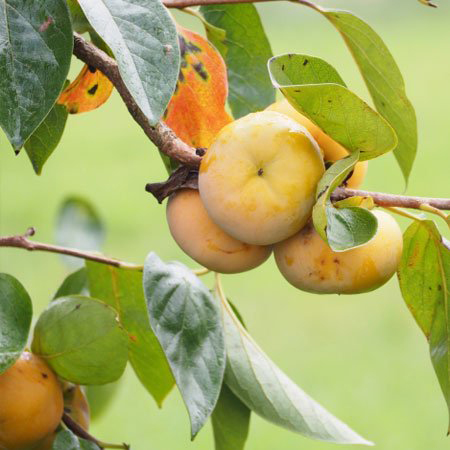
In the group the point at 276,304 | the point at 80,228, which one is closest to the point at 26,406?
the point at 80,228

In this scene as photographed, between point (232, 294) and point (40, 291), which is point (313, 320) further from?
point (40, 291)

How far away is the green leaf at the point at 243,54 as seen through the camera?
2.07ft

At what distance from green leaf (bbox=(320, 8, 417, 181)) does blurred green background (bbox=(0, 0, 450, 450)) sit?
902 millimetres

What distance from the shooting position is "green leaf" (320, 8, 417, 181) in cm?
53

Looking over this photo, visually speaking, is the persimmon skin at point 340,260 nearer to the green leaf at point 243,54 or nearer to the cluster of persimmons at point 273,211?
the cluster of persimmons at point 273,211

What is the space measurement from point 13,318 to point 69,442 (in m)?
0.09

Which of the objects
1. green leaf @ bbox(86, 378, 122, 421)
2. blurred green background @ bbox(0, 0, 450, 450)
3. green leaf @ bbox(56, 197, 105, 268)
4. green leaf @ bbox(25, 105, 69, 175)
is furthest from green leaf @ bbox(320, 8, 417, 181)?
blurred green background @ bbox(0, 0, 450, 450)

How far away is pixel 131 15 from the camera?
407 millimetres

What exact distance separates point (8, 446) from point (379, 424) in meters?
1.84

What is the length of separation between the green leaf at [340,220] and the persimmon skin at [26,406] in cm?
25

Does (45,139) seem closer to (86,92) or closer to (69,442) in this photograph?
(86,92)

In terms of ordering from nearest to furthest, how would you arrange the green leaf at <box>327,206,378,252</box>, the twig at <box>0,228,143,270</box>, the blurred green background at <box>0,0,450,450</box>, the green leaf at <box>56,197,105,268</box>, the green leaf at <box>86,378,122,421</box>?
the green leaf at <box>327,206,378,252</box>
the twig at <box>0,228,143,270</box>
the green leaf at <box>86,378,122,421</box>
the green leaf at <box>56,197,105,268</box>
the blurred green background at <box>0,0,450,450</box>

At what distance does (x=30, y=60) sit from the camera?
41 centimetres

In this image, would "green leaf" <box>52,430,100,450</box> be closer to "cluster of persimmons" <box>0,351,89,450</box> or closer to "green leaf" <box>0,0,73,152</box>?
"cluster of persimmons" <box>0,351,89,450</box>
